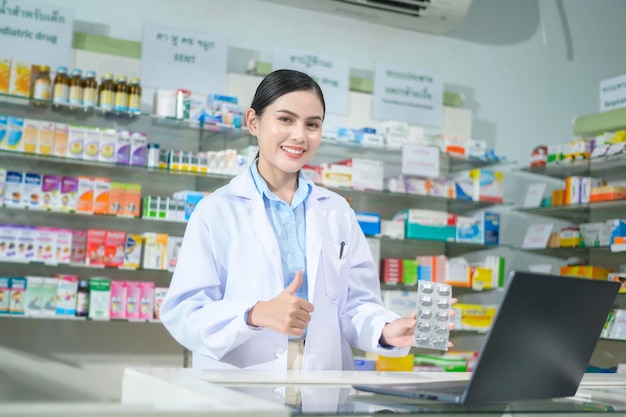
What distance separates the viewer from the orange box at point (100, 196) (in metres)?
5.14

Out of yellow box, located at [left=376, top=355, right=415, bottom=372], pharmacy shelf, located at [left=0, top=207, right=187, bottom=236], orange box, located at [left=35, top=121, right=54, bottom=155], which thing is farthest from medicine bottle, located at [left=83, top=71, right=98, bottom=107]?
yellow box, located at [left=376, top=355, right=415, bottom=372]

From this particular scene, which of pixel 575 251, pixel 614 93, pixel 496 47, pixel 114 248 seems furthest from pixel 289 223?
pixel 496 47

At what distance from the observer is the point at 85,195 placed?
512 centimetres

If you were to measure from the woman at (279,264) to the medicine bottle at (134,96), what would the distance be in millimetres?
2726

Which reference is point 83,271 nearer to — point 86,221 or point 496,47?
point 86,221

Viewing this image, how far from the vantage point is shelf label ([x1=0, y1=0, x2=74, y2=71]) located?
5324mm

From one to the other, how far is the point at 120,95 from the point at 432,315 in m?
3.82

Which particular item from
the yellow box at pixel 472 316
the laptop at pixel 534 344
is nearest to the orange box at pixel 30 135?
the yellow box at pixel 472 316

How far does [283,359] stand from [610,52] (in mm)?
6291

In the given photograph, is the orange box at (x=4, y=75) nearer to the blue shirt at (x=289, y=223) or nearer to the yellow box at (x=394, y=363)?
the blue shirt at (x=289, y=223)

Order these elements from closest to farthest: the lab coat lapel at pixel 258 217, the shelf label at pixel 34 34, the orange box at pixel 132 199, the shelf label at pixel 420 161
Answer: the lab coat lapel at pixel 258 217 → the orange box at pixel 132 199 → the shelf label at pixel 34 34 → the shelf label at pixel 420 161

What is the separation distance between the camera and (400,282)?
5.96m

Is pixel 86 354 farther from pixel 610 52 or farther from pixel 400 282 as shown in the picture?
pixel 610 52

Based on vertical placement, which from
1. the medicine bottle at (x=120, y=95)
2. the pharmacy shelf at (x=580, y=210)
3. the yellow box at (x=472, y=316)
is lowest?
the yellow box at (x=472, y=316)
